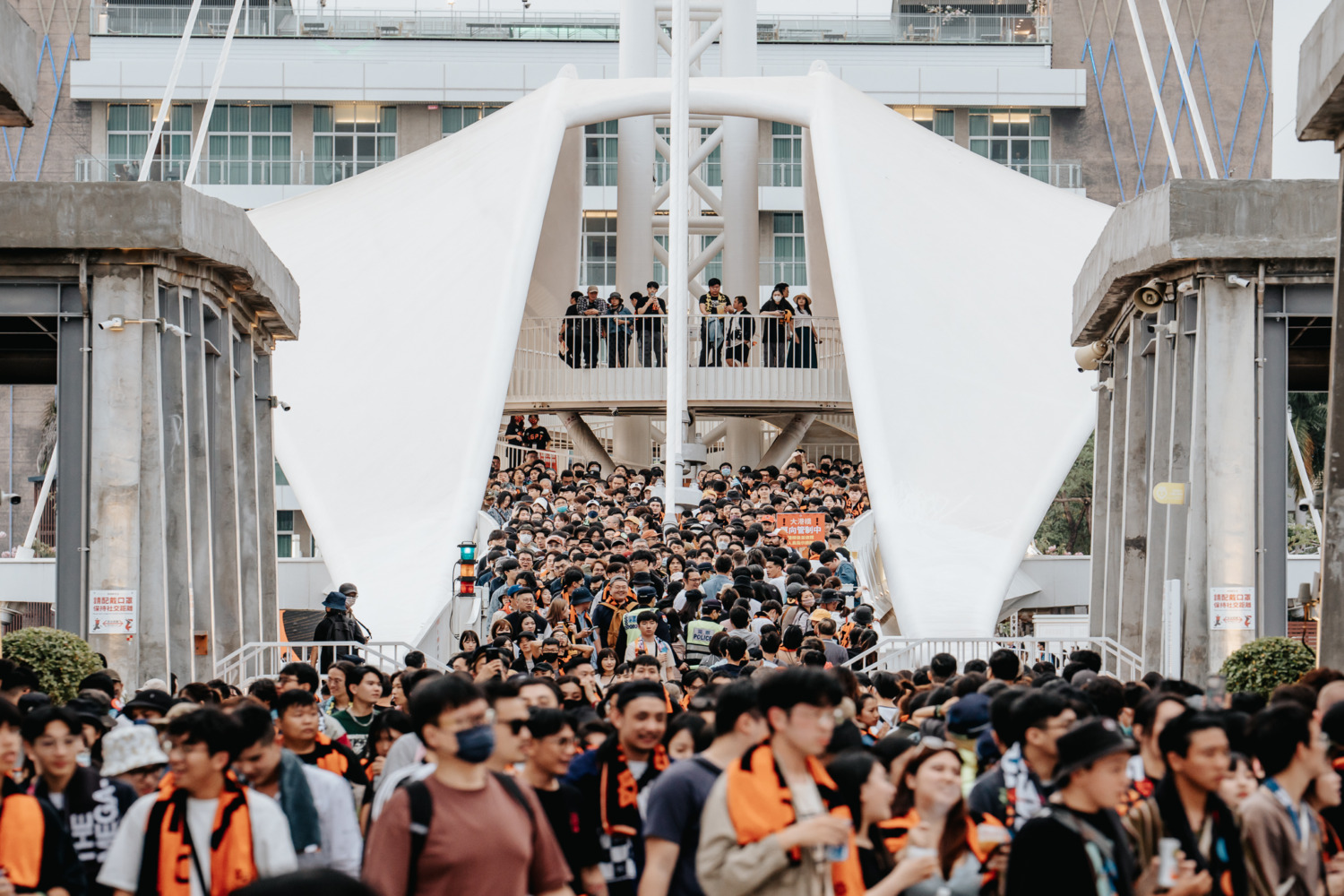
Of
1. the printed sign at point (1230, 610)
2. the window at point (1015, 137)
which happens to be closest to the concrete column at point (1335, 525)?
the printed sign at point (1230, 610)

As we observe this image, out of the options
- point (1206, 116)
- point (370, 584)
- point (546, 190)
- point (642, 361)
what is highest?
point (1206, 116)

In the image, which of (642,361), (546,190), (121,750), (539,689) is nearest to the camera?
(121,750)

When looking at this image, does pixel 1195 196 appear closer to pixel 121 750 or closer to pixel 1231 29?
pixel 121 750

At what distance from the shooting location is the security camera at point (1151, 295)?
13.9 m

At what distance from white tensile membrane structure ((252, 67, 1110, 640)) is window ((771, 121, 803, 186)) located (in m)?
18.8

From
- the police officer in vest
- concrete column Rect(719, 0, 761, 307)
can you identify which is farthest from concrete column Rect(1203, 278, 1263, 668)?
concrete column Rect(719, 0, 761, 307)

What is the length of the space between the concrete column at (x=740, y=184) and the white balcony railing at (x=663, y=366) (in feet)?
11.9

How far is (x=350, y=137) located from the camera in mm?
49875

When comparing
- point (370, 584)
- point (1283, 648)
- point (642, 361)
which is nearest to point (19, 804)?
point (1283, 648)

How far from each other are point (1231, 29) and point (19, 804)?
49.6m

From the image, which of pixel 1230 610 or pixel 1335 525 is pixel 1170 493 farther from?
pixel 1335 525

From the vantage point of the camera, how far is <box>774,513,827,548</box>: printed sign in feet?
62.8

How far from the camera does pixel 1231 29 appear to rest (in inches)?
1969

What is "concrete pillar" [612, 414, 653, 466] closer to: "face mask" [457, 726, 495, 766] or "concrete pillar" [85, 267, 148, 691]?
"concrete pillar" [85, 267, 148, 691]
